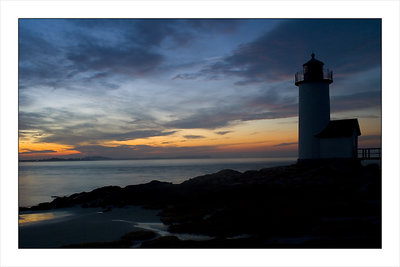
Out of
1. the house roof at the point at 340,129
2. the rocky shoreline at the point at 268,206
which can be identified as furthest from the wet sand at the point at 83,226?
the house roof at the point at 340,129

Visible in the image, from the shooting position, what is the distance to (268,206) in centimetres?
990

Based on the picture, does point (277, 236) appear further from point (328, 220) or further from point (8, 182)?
point (8, 182)


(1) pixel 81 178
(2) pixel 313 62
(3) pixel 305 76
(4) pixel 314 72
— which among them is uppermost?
(2) pixel 313 62

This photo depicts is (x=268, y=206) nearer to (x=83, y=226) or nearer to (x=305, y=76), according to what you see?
(x=83, y=226)

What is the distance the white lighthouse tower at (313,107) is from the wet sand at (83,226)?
923 cm

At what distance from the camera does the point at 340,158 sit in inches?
598

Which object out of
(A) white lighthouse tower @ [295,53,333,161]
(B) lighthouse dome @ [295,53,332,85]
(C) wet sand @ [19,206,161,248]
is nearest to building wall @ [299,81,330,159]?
(A) white lighthouse tower @ [295,53,333,161]

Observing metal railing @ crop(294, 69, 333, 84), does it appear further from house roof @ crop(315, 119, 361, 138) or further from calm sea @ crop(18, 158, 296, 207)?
calm sea @ crop(18, 158, 296, 207)

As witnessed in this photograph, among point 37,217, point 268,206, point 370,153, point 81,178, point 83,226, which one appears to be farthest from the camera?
point 81,178

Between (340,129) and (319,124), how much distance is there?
3.52 ft

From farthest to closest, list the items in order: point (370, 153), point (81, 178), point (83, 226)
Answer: point (81, 178) < point (370, 153) < point (83, 226)

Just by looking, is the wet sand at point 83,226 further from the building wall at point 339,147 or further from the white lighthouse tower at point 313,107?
the building wall at point 339,147

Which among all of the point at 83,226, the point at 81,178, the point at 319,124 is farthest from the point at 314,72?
the point at 81,178

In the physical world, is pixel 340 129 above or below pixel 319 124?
below
